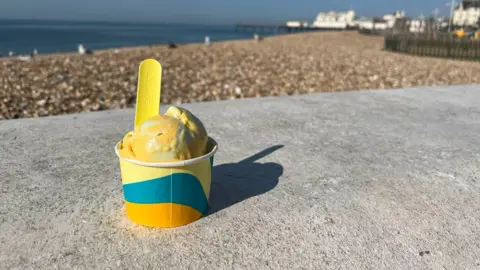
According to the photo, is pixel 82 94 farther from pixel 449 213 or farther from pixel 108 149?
pixel 449 213

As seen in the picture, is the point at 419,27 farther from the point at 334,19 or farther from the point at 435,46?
the point at 334,19

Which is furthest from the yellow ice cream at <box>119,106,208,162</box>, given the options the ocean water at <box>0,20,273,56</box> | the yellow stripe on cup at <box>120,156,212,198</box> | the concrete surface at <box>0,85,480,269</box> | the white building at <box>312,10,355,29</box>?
the white building at <box>312,10,355,29</box>

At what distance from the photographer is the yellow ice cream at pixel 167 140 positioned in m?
1.91

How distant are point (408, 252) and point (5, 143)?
292 centimetres

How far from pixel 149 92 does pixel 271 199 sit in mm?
922

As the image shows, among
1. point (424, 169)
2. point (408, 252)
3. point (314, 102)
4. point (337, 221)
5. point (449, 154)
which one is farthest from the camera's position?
point (314, 102)

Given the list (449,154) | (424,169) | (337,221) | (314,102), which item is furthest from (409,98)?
(337,221)

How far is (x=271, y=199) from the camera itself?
2.32m

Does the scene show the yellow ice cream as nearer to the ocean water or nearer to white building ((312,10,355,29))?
the ocean water

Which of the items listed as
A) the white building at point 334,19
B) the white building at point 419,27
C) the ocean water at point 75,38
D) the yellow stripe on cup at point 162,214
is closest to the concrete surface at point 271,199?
the yellow stripe on cup at point 162,214

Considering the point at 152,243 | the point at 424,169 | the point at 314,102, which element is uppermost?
the point at 314,102

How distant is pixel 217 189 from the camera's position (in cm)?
244

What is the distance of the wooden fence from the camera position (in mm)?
13344

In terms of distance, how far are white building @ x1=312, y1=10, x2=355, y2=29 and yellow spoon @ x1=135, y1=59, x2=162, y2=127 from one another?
94.1 metres
